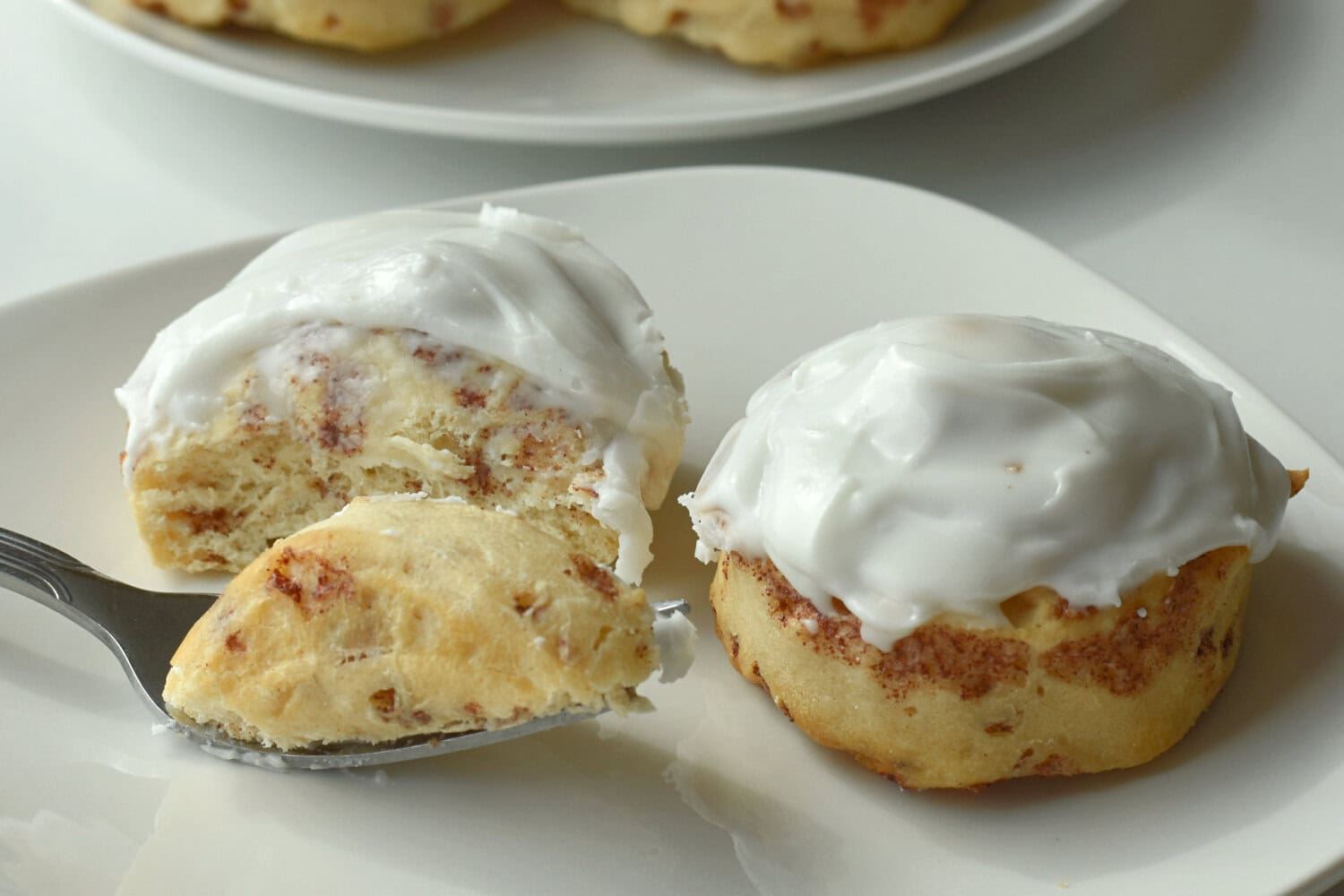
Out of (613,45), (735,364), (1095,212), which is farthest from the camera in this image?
(613,45)

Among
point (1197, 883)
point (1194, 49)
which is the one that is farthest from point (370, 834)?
point (1194, 49)

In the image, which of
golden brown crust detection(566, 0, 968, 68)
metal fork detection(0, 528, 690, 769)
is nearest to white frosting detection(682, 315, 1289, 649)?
metal fork detection(0, 528, 690, 769)

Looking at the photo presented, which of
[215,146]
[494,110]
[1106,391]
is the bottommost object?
[215,146]

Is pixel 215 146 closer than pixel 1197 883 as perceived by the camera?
No

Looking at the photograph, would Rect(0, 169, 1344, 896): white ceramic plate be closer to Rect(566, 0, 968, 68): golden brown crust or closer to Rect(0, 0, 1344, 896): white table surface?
Rect(0, 0, 1344, 896): white table surface

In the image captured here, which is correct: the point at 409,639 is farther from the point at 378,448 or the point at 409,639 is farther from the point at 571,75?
the point at 571,75

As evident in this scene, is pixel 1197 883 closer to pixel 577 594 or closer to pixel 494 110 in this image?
pixel 577 594

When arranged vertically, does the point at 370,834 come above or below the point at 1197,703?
below
